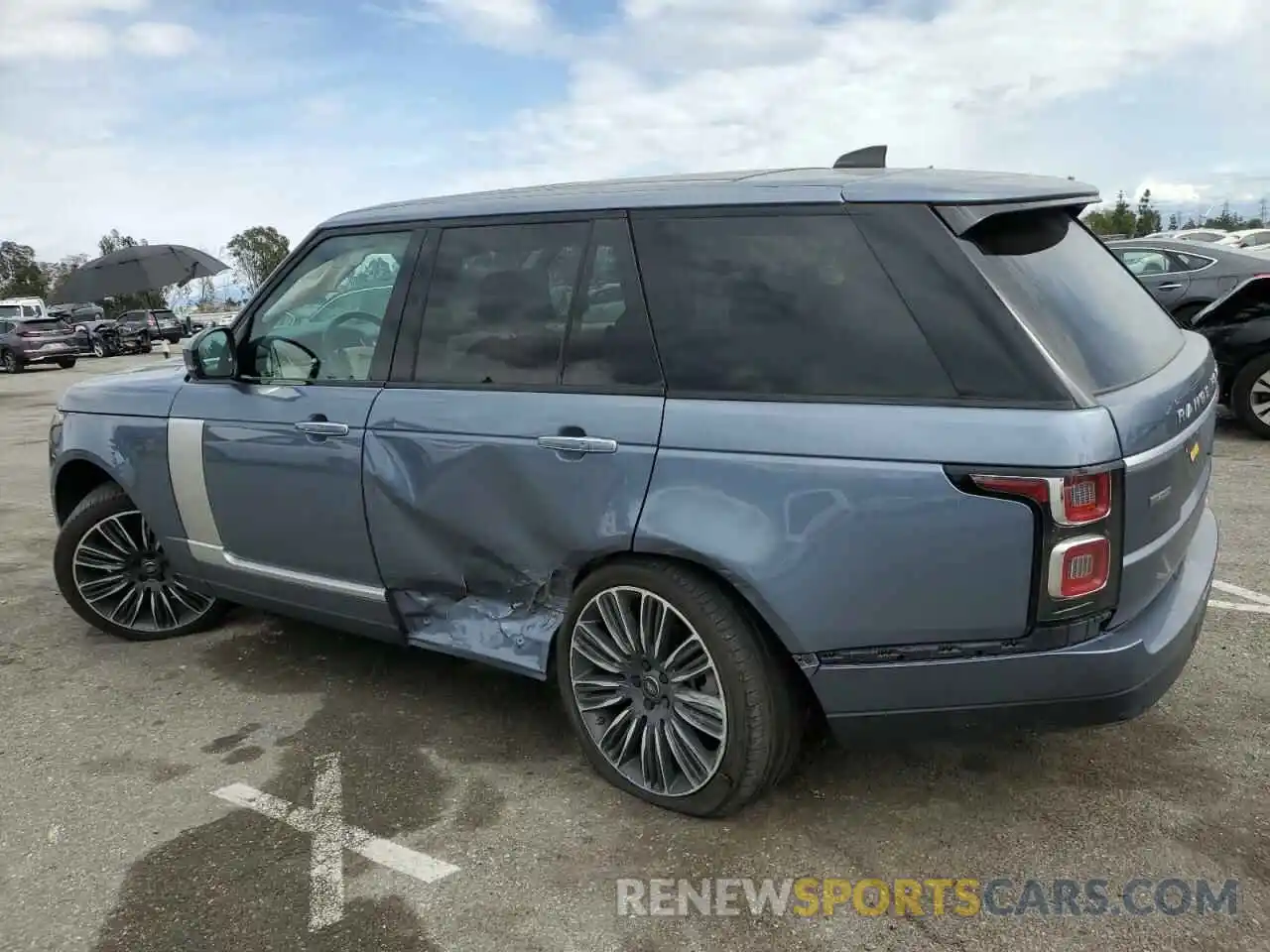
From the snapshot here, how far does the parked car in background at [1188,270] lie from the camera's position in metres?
9.42

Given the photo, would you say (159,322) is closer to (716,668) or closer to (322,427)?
(322,427)

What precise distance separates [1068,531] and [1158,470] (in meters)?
0.34

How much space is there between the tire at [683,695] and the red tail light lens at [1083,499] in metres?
0.84

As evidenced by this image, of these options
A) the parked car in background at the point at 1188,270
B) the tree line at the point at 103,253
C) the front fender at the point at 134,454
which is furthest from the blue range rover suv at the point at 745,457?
the tree line at the point at 103,253

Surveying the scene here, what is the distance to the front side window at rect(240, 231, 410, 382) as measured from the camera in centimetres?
350

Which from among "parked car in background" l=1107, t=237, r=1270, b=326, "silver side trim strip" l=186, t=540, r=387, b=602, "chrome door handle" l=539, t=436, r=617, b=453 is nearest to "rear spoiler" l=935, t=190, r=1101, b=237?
"chrome door handle" l=539, t=436, r=617, b=453

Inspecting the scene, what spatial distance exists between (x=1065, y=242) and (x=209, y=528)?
3.27 metres

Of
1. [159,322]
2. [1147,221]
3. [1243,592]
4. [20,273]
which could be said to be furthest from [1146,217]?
[20,273]

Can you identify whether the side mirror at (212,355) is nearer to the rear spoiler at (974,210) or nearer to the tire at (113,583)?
the tire at (113,583)

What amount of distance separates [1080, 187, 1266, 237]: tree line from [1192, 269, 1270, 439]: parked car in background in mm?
31475

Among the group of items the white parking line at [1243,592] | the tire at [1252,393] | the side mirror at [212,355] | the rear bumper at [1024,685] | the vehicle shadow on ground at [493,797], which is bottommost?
the white parking line at [1243,592]

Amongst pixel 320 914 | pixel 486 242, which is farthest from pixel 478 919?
pixel 486 242

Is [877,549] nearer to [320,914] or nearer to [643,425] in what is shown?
[643,425]

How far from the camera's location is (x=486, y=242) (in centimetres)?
322
